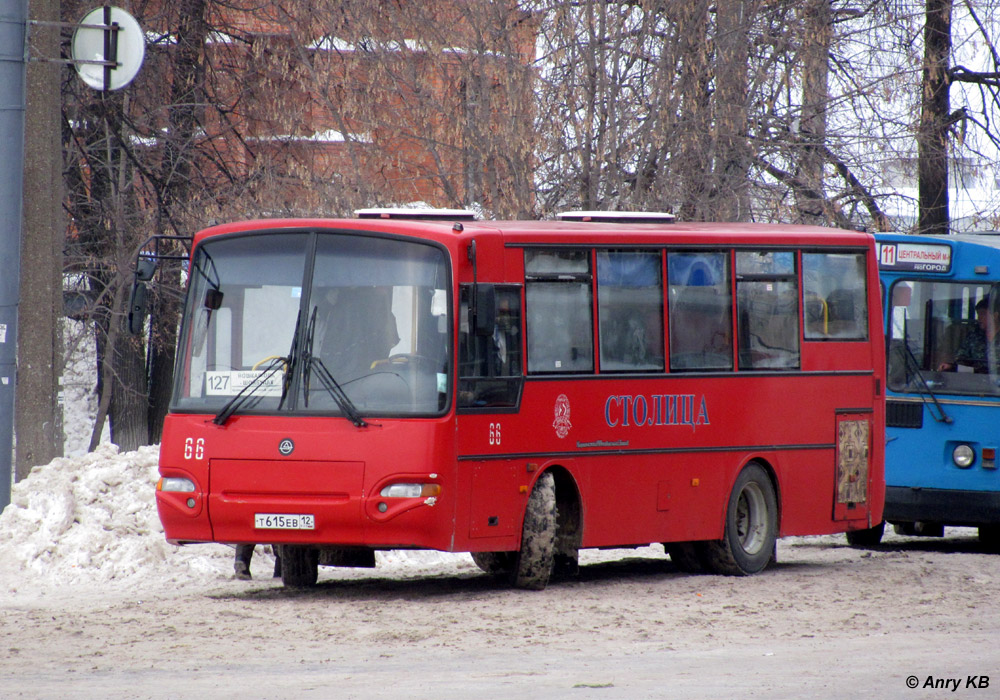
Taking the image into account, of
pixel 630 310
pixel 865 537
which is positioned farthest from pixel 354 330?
pixel 865 537

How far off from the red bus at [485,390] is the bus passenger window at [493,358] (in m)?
0.02

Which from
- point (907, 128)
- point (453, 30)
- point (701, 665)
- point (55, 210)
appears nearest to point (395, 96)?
point (453, 30)

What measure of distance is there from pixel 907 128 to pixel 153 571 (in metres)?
12.0

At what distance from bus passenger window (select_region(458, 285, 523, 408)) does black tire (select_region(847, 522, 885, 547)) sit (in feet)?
20.6

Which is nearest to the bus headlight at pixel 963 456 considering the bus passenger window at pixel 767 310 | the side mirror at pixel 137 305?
the bus passenger window at pixel 767 310

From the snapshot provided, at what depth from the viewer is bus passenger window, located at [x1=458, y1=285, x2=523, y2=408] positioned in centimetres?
1107

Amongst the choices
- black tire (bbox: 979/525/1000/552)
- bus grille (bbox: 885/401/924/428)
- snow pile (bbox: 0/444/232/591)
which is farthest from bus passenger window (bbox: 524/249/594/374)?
black tire (bbox: 979/525/1000/552)

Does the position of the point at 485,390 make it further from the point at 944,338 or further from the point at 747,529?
the point at 944,338

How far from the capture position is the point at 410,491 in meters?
10.7

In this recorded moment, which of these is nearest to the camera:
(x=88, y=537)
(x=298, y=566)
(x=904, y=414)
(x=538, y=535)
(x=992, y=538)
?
(x=538, y=535)

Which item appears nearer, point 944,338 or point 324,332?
point 324,332

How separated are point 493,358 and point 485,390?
24 centimetres

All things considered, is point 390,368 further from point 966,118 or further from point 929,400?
point 966,118

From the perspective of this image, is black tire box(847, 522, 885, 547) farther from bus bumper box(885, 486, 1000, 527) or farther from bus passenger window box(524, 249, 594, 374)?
bus passenger window box(524, 249, 594, 374)
